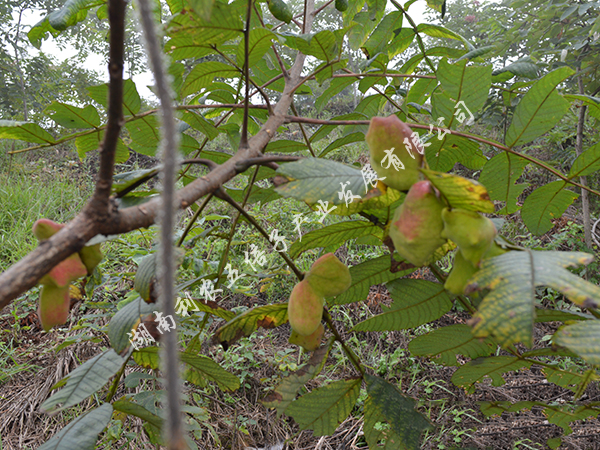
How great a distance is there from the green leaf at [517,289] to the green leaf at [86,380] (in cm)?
54

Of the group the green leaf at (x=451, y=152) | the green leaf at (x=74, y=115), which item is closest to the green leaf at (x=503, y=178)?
the green leaf at (x=451, y=152)

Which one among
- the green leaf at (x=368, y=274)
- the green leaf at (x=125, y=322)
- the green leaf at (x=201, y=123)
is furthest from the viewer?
the green leaf at (x=201, y=123)

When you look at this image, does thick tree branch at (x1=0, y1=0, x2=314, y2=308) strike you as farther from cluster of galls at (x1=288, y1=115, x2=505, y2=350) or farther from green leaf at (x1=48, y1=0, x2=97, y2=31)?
green leaf at (x1=48, y1=0, x2=97, y2=31)

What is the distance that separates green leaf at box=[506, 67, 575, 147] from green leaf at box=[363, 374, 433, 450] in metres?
0.48

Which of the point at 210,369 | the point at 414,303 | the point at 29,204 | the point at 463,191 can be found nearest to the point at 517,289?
the point at 463,191

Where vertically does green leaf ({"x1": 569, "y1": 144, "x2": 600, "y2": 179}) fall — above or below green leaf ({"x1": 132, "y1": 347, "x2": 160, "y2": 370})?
above

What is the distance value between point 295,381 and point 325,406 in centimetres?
11

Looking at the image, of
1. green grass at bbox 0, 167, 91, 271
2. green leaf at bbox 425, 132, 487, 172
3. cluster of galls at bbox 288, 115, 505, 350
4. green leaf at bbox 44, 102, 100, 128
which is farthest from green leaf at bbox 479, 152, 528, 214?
green grass at bbox 0, 167, 91, 271

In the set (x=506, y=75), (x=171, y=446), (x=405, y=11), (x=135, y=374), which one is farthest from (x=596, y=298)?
(x=135, y=374)

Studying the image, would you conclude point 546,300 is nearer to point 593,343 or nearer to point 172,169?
point 593,343

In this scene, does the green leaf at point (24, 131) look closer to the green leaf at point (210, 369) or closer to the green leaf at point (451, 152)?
the green leaf at point (210, 369)

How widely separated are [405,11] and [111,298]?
2.46 m

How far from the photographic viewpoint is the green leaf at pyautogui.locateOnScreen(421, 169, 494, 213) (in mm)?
Answer: 341

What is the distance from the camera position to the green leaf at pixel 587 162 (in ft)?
2.25
